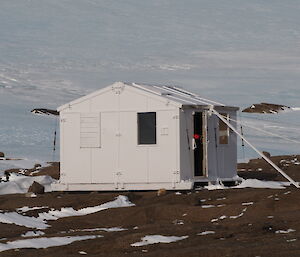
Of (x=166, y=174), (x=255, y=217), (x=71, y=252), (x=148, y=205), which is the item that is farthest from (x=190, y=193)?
(x=71, y=252)

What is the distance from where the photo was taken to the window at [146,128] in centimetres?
2478

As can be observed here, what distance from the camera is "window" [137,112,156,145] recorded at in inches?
976

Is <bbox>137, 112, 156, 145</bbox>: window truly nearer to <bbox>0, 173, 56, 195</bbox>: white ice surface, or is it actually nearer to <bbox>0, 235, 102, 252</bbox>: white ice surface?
<bbox>0, 173, 56, 195</bbox>: white ice surface

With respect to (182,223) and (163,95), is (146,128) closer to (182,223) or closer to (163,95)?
(163,95)

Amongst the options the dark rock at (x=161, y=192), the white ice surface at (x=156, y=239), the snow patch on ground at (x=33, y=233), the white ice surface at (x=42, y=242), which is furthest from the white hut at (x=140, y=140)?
the white ice surface at (x=156, y=239)

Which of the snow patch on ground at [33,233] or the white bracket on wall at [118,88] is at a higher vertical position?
the white bracket on wall at [118,88]

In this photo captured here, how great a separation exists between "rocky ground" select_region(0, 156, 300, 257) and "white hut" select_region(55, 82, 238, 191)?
467 mm

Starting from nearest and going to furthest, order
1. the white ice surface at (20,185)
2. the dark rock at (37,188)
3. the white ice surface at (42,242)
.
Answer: the white ice surface at (42,242) → the dark rock at (37,188) → the white ice surface at (20,185)

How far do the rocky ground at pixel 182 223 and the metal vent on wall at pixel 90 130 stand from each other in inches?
50.0

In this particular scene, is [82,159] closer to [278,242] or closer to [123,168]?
[123,168]

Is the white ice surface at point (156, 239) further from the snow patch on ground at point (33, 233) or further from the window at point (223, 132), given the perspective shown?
the window at point (223, 132)

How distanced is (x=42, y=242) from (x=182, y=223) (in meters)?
3.45

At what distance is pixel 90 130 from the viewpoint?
25.6 metres

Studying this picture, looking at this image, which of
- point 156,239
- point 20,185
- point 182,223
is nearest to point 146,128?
point 20,185
